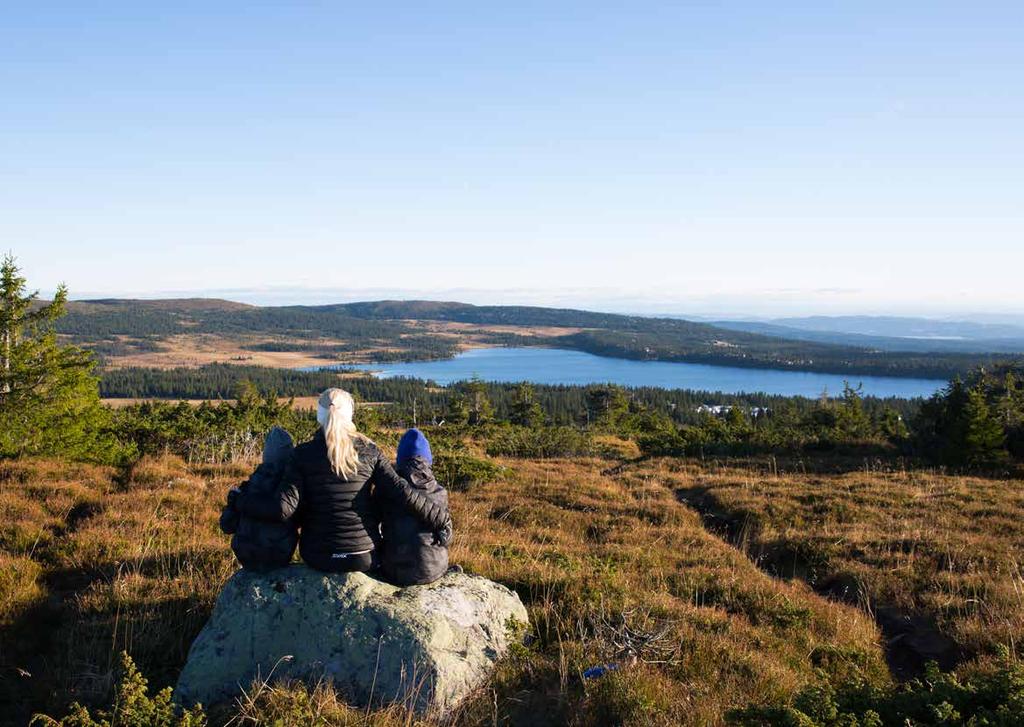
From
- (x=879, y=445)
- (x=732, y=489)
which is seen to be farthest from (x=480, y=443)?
(x=879, y=445)

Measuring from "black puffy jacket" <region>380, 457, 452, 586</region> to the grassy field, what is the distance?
1.08 metres

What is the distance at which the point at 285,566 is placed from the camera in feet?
16.6

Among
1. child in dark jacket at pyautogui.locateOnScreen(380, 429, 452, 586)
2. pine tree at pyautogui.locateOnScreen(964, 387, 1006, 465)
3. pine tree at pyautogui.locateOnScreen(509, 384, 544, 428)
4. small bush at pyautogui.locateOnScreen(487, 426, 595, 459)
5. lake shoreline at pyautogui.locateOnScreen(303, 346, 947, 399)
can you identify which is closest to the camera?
child in dark jacket at pyautogui.locateOnScreen(380, 429, 452, 586)

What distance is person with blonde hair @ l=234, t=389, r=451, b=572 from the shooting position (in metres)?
4.73

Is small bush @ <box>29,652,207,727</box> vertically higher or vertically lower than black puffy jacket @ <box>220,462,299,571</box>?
lower

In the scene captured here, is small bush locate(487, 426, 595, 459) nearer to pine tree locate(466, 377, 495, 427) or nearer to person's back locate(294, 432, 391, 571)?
person's back locate(294, 432, 391, 571)

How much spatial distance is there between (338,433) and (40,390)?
46.2 feet

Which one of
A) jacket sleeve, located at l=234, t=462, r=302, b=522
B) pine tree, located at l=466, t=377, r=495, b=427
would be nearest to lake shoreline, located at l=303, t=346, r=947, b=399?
pine tree, located at l=466, t=377, r=495, b=427

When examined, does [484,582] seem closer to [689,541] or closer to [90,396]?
[689,541]

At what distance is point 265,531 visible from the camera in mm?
4926

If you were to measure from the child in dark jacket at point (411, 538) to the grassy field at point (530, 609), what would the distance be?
1082mm

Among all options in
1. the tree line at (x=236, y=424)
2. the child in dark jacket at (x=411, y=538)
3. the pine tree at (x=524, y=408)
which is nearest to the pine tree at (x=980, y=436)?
the tree line at (x=236, y=424)

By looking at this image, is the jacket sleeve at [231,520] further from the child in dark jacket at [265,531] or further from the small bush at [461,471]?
the small bush at [461,471]

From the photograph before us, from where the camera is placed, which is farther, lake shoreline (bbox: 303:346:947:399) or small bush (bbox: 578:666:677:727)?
lake shoreline (bbox: 303:346:947:399)
